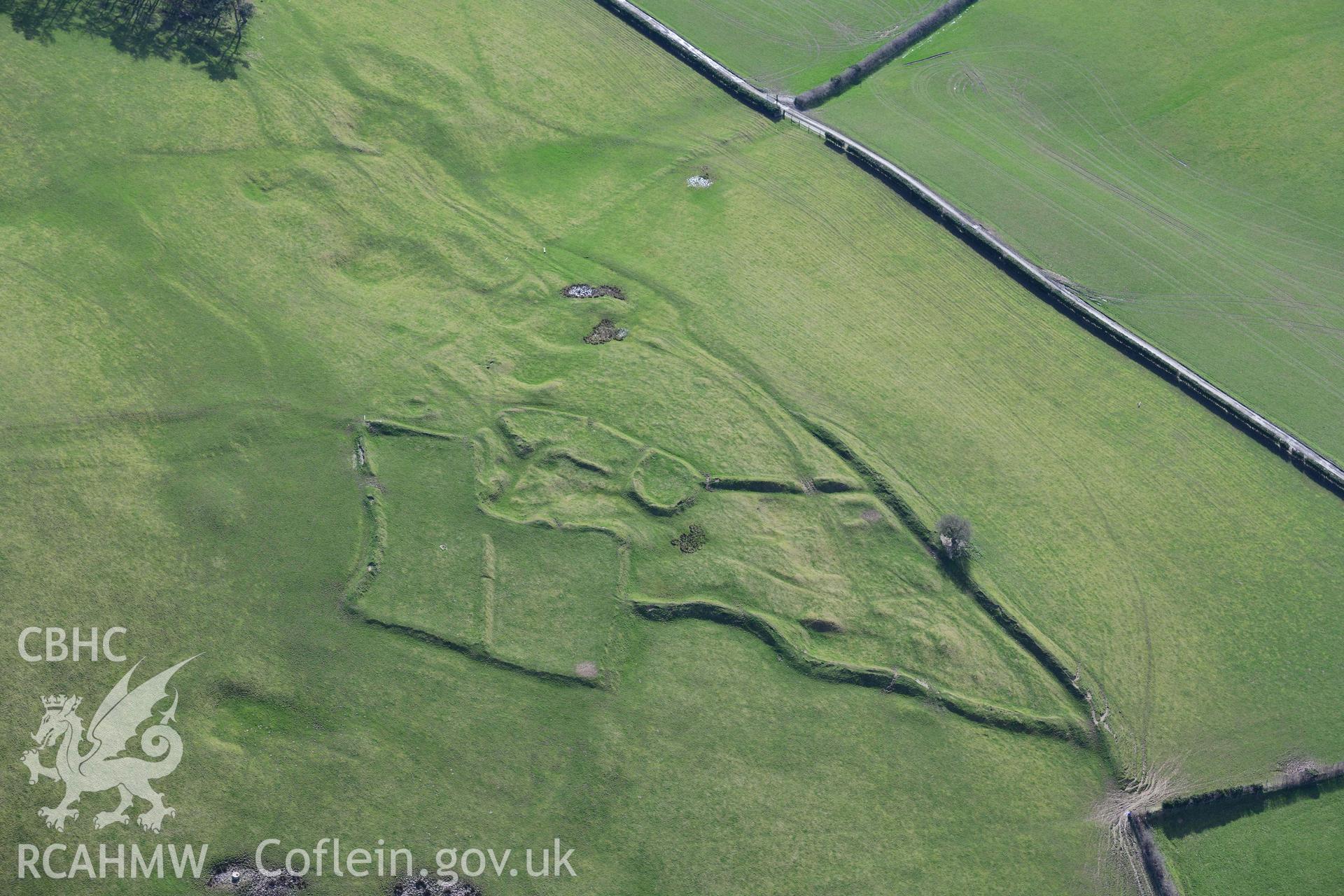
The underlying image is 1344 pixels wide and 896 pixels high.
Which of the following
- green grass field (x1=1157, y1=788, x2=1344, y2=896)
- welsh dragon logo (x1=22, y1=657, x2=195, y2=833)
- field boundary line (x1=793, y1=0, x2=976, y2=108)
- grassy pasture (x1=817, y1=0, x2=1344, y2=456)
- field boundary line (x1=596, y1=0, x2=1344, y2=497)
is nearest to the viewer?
welsh dragon logo (x1=22, y1=657, x2=195, y2=833)

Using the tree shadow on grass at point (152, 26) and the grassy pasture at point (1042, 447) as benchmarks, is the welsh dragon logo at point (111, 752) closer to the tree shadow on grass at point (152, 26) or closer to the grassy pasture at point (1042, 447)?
the grassy pasture at point (1042, 447)

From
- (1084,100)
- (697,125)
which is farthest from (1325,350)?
(697,125)

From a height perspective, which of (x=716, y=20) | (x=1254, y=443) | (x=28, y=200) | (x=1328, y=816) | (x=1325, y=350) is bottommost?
(x=1328, y=816)

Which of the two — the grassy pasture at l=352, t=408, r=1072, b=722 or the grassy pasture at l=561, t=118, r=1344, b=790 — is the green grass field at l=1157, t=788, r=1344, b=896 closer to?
the grassy pasture at l=561, t=118, r=1344, b=790

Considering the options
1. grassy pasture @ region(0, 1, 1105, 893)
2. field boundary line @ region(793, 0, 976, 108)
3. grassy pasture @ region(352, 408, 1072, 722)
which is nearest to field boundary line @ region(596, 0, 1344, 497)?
field boundary line @ region(793, 0, 976, 108)

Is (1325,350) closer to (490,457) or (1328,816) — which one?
(1328,816)
